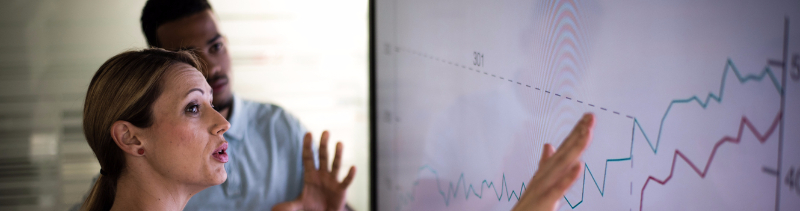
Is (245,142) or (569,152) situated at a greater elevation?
(569,152)

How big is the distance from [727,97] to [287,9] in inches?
45.8

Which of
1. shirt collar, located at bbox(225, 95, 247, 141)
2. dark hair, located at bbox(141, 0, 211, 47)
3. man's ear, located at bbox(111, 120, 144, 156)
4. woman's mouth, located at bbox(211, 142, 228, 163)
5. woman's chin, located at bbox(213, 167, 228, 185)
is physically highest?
dark hair, located at bbox(141, 0, 211, 47)

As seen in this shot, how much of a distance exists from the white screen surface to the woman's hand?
0.21 ft

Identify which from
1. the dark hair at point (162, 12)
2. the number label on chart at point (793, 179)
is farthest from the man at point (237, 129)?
the number label on chart at point (793, 179)

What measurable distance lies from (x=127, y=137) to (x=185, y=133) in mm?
78

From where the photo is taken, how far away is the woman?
73 cm

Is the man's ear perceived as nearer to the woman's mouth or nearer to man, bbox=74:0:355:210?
the woman's mouth

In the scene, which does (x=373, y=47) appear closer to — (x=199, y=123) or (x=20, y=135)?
(x=199, y=123)

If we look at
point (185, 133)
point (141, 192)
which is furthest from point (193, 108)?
point (141, 192)

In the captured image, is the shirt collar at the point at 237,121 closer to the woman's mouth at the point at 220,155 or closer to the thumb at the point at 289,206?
A: the thumb at the point at 289,206

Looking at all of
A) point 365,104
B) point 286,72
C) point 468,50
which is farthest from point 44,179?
point 468,50

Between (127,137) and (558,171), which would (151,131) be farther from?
(558,171)

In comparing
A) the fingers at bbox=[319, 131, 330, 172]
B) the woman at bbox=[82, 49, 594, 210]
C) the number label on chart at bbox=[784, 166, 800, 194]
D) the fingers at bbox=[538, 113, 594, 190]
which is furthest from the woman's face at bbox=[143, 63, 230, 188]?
the number label on chart at bbox=[784, 166, 800, 194]

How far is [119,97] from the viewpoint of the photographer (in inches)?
28.7
